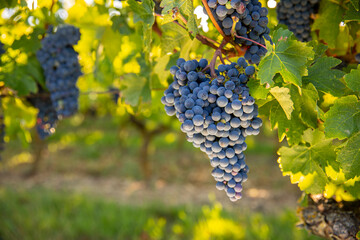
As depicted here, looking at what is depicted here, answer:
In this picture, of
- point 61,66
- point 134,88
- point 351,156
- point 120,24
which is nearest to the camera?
point 351,156

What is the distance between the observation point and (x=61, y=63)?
2209mm

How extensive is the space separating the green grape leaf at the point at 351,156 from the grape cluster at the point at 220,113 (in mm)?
340

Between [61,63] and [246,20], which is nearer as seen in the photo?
[246,20]

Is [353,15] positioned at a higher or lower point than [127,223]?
higher

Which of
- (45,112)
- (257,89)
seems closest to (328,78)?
(257,89)

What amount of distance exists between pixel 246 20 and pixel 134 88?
91 centimetres

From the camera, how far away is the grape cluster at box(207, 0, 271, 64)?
104 cm

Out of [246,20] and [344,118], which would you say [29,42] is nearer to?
[246,20]

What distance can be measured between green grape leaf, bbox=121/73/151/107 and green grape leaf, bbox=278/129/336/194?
889 mm

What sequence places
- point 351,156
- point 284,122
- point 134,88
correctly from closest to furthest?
point 351,156 → point 284,122 → point 134,88

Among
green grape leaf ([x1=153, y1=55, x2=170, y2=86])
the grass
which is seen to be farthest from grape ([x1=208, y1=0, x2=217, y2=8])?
the grass

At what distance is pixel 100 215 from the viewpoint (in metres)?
5.60

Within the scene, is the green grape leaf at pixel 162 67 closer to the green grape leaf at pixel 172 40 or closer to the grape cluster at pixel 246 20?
the green grape leaf at pixel 172 40

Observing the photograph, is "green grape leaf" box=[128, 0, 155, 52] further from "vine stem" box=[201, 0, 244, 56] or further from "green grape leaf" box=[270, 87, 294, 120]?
"green grape leaf" box=[270, 87, 294, 120]
